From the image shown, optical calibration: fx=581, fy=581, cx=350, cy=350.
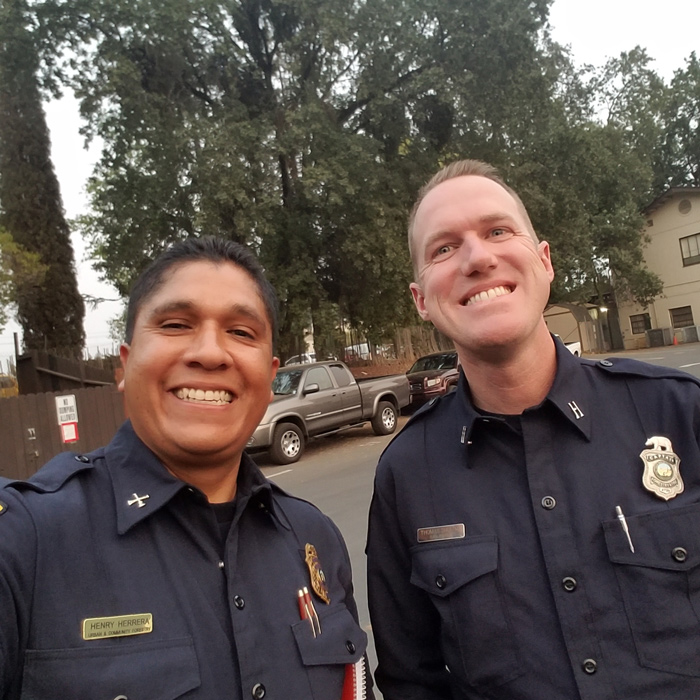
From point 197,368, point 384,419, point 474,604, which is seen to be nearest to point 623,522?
point 474,604

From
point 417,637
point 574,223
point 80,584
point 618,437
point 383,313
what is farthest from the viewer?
point 574,223

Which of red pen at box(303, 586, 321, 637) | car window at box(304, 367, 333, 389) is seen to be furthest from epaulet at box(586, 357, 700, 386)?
car window at box(304, 367, 333, 389)

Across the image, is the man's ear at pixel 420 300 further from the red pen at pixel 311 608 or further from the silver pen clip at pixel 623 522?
the red pen at pixel 311 608

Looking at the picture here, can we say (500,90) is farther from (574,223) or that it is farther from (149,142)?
(149,142)

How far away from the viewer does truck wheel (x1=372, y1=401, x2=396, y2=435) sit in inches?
512

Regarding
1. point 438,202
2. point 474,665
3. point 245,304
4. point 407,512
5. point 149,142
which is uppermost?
point 149,142

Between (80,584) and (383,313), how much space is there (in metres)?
15.9

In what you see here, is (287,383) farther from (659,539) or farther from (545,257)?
(659,539)

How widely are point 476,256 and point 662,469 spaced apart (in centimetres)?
80

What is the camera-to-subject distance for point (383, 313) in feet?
55.8

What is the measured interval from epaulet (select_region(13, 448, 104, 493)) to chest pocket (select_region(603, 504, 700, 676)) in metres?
1.41

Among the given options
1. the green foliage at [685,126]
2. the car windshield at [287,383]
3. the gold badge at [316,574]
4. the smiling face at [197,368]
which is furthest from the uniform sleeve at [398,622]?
the green foliage at [685,126]

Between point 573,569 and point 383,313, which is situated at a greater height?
point 383,313

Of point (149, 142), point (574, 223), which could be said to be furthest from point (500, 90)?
point (149, 142)
